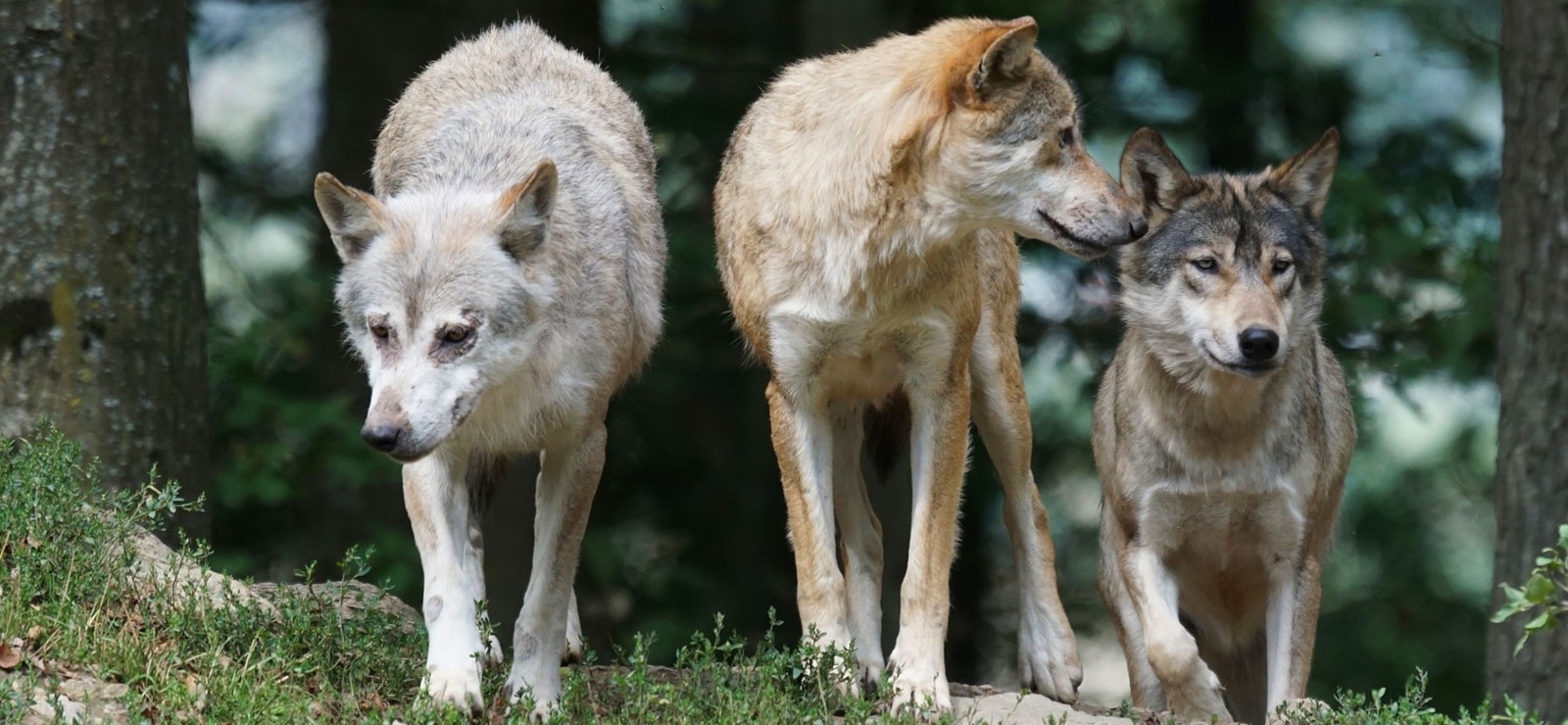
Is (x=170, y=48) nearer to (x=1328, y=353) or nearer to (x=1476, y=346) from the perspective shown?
(x=1328, y=353)

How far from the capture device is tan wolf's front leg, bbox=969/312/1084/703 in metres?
7.23

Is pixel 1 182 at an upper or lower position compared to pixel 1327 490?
upper

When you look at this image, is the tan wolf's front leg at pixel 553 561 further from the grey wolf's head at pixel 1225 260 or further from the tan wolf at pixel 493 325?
the grey wolf's head at pixel 1225 260

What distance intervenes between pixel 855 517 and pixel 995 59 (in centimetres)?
208

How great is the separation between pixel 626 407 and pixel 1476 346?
18.0 ft

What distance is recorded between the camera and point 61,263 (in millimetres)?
7379

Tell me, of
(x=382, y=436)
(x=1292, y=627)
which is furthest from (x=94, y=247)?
(x=1292, y=627)

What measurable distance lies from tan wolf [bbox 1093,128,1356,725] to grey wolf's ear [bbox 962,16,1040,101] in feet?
3.16

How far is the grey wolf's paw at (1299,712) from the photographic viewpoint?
6012 millimetres

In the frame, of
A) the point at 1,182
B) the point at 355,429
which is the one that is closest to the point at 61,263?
the point at 1,182

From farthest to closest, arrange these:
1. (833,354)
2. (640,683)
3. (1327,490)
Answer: (1327,490) → (833,354) → (640,683)

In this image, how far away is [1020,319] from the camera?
11.5 metres

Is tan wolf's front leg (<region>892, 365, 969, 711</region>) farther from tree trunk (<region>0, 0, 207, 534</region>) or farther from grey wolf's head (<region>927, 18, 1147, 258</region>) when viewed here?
tree trunk (<region>0, 0, 207, 534</region>)

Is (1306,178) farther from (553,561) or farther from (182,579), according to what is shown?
(182,579)
